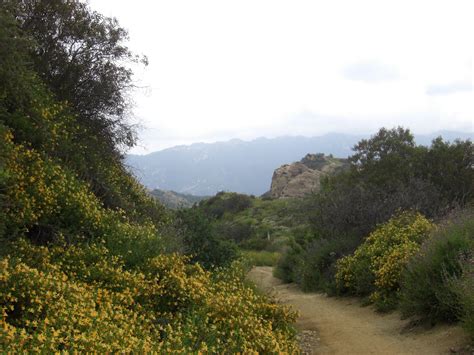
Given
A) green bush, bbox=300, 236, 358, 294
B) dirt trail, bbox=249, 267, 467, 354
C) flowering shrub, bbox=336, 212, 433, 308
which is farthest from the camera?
green bush, bbox=300, 236, 358, 294

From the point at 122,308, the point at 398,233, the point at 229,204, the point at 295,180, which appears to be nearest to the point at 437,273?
the point at 398,233

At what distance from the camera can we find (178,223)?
14.1 m

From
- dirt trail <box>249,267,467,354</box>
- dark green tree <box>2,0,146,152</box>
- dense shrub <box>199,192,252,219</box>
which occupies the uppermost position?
dark green tree <box>2,0,146,152</box>

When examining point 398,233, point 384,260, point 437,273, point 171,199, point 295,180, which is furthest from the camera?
point 171,199

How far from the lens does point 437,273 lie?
869 centimetres

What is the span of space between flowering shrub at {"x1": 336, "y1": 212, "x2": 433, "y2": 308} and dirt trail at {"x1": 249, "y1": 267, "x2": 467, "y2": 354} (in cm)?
53

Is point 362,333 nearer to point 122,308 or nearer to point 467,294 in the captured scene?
point 467,294

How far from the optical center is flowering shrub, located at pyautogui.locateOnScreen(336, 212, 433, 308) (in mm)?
11266

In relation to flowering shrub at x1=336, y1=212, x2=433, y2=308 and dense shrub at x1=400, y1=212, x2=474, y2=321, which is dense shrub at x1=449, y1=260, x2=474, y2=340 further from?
flowering shrub at x1=336, y1=212, x2=433, y2=308

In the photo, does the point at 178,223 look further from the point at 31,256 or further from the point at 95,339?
the point at 95,339

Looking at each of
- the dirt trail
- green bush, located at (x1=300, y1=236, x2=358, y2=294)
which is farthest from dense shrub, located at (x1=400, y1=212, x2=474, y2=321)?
green bush, located at (x1=300, y1=236, x2=358, y2=294)

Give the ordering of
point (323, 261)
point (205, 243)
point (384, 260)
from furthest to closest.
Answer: point (323, 261) < point (205, 243) < point (384, 260)

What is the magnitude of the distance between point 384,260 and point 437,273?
135 inches

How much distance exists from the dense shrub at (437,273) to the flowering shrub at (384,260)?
1.32 meters
